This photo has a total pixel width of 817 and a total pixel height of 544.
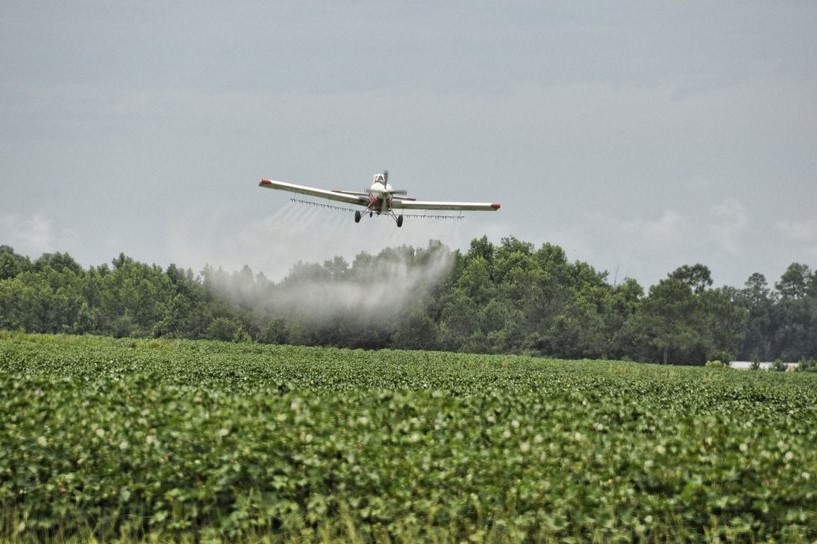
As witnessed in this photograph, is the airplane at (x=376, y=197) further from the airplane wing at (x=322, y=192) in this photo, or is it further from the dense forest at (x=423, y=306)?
the dense forest at (x=423, y=306)

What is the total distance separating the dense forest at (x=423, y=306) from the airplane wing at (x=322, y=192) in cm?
6065

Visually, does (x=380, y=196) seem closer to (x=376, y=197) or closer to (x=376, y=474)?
(x=376, y=197)

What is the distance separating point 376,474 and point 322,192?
162 ft

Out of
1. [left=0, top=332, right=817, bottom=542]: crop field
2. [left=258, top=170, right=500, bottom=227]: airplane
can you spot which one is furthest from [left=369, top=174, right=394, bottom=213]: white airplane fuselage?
[left=0, top=332, right=817, bottom=542]: crop field

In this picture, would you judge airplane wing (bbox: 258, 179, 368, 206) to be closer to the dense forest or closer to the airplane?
the airplane

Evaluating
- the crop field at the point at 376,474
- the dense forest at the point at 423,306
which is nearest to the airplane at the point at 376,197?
the crop field at the point at 376,474

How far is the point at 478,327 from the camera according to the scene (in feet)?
434

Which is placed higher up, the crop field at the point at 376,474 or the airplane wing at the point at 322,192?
the airplane wing at the point at 322,192

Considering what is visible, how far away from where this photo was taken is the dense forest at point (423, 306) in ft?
419

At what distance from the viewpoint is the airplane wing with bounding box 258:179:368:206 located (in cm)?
5944

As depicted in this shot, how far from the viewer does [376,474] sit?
46.6 ft

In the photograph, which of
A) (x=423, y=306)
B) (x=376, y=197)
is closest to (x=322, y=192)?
(x=376, y=197)

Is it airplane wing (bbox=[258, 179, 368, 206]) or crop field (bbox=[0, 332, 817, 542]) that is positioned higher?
Result: airplane wing (bbox=[258, 179, 368, 206])

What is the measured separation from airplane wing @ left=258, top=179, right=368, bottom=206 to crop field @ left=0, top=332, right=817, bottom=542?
139ft
